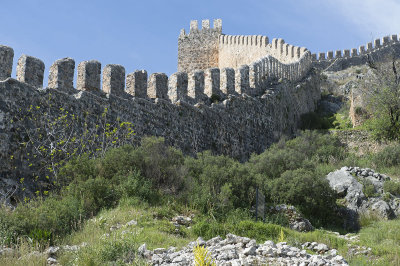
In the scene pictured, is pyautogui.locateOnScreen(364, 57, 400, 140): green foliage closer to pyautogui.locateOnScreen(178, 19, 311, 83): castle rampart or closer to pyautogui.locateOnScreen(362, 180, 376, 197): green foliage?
pyautogui.locateOnScreen(178, 19, 311, 83): castle rampart

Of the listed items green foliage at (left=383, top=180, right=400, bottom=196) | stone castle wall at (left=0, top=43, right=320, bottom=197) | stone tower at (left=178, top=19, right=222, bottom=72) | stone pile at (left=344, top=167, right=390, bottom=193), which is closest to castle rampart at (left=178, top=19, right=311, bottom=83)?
stone tower at (left=178, top=19, right=222, bottom=72)

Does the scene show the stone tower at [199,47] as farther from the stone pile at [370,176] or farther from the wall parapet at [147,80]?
the stone pile at [370,176]

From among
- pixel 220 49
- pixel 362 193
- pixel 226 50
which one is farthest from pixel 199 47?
pixel 362 193

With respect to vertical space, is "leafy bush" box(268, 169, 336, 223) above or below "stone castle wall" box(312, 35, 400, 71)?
below

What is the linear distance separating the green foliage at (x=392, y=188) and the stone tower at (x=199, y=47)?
21.4m

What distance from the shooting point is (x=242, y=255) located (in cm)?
854

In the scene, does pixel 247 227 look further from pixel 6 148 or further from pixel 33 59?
pixel 33 59

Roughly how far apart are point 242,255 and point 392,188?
9.13 meters

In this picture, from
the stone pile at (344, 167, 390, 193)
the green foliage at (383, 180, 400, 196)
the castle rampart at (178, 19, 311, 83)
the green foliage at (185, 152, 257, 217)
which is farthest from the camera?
the castle rampart at (178, 19, 311, 83)

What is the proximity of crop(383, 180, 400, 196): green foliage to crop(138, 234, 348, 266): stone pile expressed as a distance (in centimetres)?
807

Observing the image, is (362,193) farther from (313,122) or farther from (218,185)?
(313,122)

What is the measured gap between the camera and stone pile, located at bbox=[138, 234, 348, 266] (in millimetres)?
8305

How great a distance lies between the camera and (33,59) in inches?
559

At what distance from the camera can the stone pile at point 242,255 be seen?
8305 millimetres
